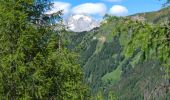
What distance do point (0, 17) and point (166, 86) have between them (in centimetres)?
1060

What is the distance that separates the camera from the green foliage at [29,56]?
16.8 m

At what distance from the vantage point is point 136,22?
8.31 metres

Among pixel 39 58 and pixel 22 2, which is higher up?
pixel 22 2

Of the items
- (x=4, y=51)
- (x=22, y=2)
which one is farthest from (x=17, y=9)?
(x=4, y=51)

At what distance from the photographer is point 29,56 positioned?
17.7m

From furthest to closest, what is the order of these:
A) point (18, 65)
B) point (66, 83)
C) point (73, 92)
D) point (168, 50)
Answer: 1. point (73, 92)
2. point (66, 83)
3. point (18, 65)
4. point (168, 50)

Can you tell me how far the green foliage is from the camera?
1683cm

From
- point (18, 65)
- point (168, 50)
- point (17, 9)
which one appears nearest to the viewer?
point (168, 50)

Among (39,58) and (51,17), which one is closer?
(39,58)

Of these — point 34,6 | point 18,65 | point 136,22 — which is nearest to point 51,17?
point 34,6

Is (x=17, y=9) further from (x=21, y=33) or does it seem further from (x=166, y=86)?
(x=166, y=86)

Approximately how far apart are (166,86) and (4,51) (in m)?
10.1

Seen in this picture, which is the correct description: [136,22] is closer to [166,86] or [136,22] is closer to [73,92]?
[166,86]

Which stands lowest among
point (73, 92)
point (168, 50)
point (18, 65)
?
point (73, 92)
